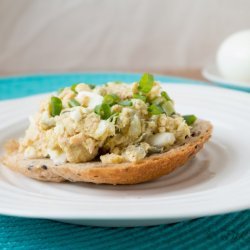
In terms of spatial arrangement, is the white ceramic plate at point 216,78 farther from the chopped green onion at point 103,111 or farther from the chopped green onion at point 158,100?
the chopped green onion at point 103,111

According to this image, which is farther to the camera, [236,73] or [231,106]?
[236,73]

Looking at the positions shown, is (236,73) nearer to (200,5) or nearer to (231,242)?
(200,5)

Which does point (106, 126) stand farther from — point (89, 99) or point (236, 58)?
point (236, 58)

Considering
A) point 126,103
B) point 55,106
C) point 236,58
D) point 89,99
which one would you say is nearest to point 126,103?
point 126,103

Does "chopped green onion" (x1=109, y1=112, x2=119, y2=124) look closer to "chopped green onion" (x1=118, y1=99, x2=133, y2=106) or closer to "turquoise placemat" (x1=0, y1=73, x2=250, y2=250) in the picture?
"chopped green onion" (x1=118, y1=99, x2=133, y2=106)

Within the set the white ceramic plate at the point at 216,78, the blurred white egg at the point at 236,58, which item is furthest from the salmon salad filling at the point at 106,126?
the blurred white egg at the point at 236,58

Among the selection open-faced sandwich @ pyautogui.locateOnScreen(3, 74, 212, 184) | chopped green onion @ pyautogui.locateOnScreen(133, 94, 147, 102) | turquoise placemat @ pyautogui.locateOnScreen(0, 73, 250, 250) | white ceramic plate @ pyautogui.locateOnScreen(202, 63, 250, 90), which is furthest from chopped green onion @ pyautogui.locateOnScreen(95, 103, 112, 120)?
white ceramic plate @ pyautogui.locateOnScreen(202, 63, 250, 90)

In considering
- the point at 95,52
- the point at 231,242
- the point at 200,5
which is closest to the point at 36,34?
the point at 95,52
